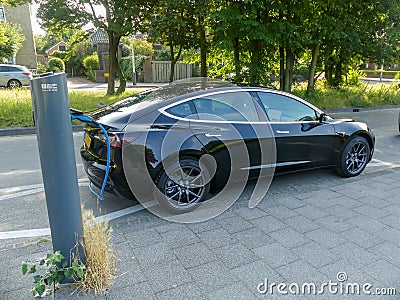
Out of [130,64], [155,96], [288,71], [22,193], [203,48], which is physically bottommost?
[22,193]

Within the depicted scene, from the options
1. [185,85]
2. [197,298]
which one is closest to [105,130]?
[185,85]

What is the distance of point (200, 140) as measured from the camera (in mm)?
3637

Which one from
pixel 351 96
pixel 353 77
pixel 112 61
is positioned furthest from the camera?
pixel 353 77

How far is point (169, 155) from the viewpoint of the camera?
11.3 ft

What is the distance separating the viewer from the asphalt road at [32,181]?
3.62 meters

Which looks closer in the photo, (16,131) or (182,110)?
(182,110)

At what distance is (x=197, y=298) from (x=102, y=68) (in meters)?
31.8

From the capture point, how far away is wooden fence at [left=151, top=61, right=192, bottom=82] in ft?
92.5

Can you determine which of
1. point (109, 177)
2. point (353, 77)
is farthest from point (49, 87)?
point (353, 77)

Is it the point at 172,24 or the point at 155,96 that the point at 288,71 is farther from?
the point at 155,96

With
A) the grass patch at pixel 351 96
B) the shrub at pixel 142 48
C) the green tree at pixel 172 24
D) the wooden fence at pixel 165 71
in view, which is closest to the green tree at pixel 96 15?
the green tree at pixel 172 24

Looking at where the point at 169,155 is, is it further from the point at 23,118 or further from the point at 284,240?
the point at 23,118

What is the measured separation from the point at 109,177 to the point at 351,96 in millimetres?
13171

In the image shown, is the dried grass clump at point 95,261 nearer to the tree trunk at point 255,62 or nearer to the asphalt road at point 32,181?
the asphalt road at point 32,181
